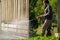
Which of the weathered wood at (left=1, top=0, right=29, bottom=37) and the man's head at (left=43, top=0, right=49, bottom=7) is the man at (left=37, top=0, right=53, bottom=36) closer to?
the man's head at (left=43, top=0, right=49, bottom=7)

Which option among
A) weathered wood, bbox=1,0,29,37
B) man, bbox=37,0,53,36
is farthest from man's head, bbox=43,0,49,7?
weathered wood, bbox=1,0,29,37

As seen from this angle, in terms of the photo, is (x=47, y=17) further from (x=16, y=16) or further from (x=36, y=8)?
(x=16, y=16)

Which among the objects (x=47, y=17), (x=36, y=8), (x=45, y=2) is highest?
(x=45, y=2)

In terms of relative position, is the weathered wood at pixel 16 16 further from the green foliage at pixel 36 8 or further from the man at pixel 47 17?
the man at pixel 47 17

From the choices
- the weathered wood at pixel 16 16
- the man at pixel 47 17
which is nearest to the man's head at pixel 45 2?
the man at pixel 47 17

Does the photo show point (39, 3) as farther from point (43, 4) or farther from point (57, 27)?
point (57, 27)

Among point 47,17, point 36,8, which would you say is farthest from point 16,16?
point 47,17

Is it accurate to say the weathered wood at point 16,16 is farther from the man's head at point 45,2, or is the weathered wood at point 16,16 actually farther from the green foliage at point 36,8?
the man's head at point 45,2

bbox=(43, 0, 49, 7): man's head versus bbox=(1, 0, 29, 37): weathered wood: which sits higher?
bbox=(43, 0, 49, 7): man's head

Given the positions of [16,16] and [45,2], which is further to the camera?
[16,16]

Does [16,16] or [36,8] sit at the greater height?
[36,8]

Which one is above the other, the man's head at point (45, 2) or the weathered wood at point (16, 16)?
the man's head at point (45, 2)

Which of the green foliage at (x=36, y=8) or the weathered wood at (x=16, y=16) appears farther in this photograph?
the weathered wood at (x=16, y=16)

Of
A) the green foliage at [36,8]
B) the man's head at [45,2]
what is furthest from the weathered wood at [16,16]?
the man's head at [45,2]
